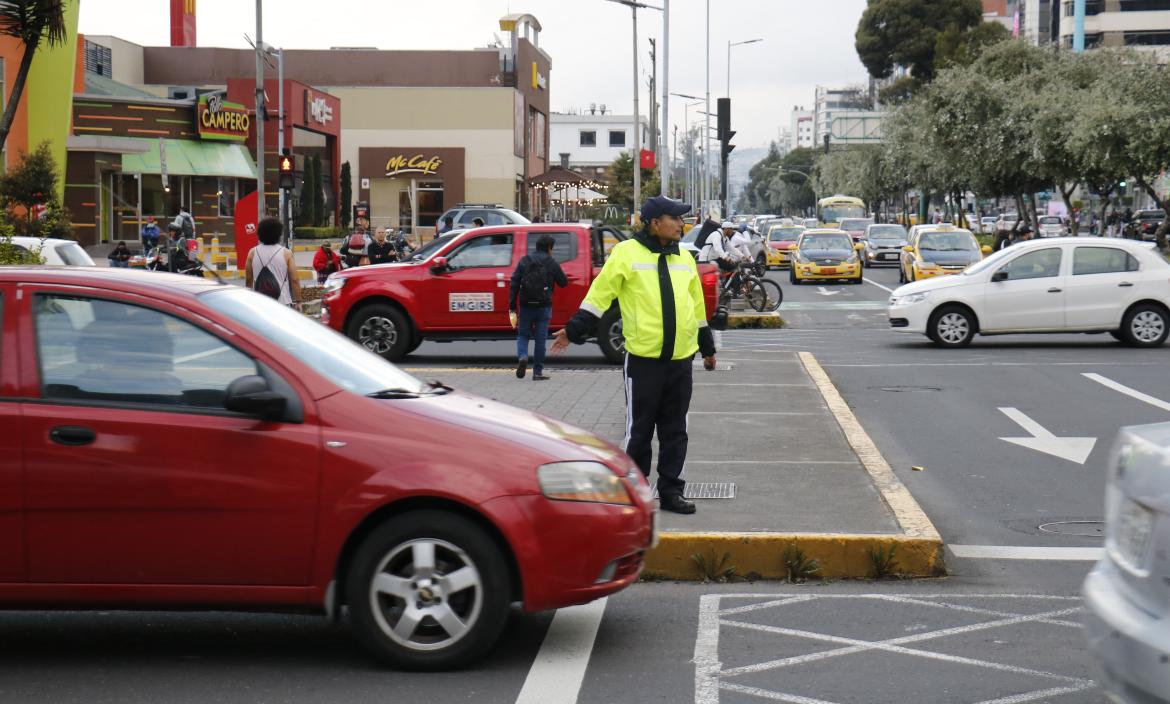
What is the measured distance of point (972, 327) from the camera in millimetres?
21453

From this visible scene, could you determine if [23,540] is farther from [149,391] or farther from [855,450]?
[855,450]

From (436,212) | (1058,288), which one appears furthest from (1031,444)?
(436,212)

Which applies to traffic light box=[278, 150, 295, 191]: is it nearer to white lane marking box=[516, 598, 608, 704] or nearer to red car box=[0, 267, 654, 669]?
white lane marking box=[516, 598, 608, 704]

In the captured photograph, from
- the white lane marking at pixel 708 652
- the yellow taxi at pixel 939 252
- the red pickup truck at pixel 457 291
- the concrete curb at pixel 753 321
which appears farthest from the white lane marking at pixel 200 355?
the yellow taxi at pixel 939 252

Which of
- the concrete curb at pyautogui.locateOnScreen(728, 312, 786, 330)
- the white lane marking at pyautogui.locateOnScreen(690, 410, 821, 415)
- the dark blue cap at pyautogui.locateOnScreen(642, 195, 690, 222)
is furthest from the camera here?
the concrete curb at pyautogui.locateOnScreen(728, 312, 786, 330)

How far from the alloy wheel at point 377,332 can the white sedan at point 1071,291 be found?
7786 millimetres

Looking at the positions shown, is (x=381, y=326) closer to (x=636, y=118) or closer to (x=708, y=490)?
(x=708, y=490)

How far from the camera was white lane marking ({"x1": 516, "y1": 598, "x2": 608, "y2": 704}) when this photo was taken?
5.48 meters

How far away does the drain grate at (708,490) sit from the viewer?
893 centimetres

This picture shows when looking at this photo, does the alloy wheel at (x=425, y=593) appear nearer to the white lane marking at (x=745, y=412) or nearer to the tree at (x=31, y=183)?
the white lane marking at (x=745, y=412)

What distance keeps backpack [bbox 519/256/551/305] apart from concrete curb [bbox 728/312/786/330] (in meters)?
10.3

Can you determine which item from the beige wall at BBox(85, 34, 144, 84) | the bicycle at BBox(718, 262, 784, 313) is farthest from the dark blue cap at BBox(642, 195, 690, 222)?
the beige wall at BBox(85, 34, 144, 84)

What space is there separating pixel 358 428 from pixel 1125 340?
58.1 feet

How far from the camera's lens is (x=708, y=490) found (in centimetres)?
910
